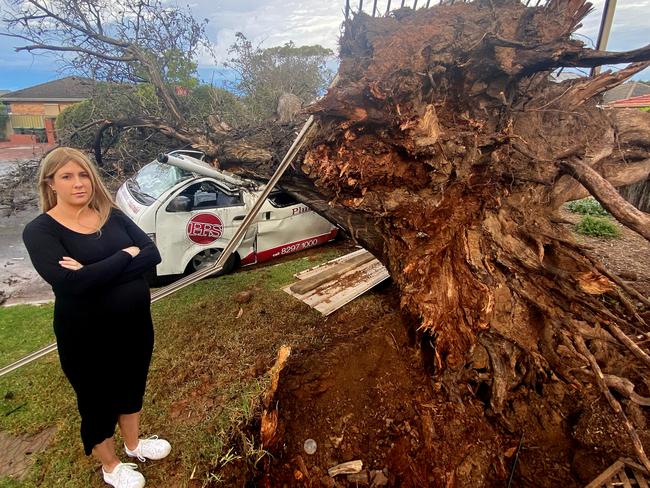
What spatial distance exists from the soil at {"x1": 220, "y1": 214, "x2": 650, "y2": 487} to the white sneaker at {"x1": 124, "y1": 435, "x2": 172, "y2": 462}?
0.50m

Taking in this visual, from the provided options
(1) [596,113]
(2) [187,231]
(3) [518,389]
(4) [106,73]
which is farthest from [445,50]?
(4) [106,73]

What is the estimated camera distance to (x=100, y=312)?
1.98 meters

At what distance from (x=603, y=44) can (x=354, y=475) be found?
17.3 feet

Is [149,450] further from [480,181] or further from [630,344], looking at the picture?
[630,344]

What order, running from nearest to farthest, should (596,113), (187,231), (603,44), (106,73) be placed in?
1. (596,113)
2. (603,44)
3. (187,231)
4. (106,73)

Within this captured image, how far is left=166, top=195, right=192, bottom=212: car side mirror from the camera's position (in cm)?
485

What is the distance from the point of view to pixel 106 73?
27.2 ft

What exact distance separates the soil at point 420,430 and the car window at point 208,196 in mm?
2935

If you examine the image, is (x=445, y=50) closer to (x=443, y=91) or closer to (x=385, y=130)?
(x=443, y=91)

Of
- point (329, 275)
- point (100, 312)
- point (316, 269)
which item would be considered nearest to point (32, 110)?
point (316, 269)

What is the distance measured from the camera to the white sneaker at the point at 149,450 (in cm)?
246

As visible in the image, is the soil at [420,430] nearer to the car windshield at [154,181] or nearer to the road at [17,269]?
the car windshield at [154,181]

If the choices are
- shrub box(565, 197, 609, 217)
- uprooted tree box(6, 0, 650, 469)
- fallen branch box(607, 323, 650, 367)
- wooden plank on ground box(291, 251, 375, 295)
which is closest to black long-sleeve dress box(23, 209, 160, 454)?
uprooted tree box(6, 0, 650, 469)

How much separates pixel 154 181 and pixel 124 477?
4.09 metres
